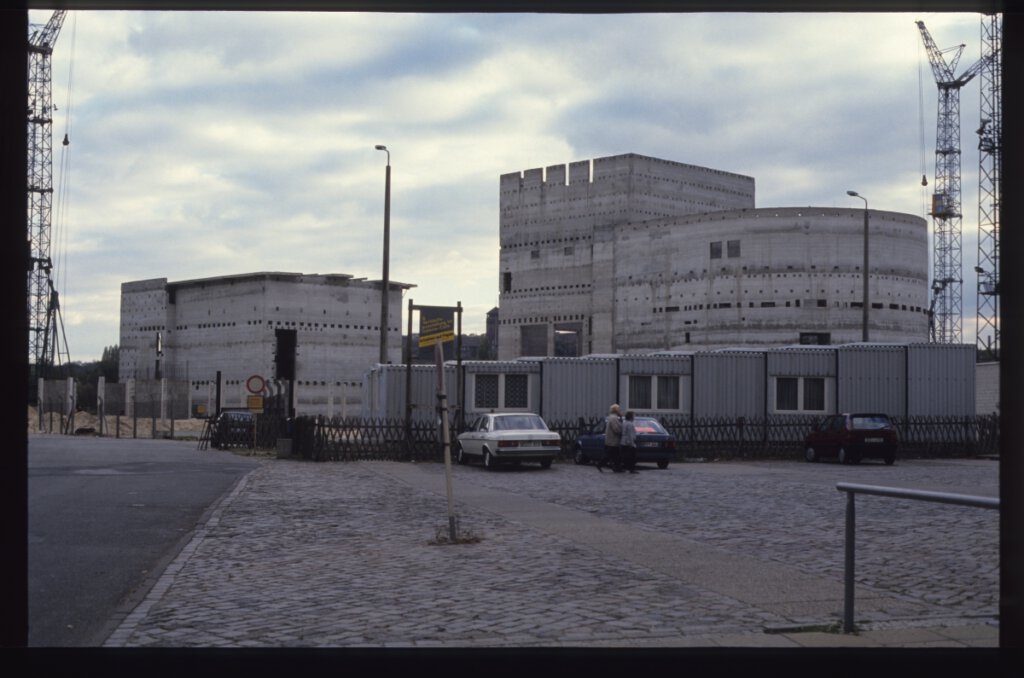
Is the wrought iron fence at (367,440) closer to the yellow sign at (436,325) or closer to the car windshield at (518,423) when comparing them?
the car windshield at (518,423)

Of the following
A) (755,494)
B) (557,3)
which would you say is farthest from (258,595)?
(755,494)

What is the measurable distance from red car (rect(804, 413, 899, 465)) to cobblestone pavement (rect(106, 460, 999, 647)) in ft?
45.1

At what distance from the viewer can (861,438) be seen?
32.8 metres

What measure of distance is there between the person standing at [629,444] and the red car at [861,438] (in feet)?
27.2

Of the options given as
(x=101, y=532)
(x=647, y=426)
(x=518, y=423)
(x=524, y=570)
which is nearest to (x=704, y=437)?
(x=647, y=426)

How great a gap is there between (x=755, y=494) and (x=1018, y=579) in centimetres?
1589

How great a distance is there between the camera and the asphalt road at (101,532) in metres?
8.53

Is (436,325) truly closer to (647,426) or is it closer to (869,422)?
(647,426)

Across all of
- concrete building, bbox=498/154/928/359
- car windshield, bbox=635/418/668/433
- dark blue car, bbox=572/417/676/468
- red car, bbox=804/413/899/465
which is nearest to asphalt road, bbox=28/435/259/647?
dark blue car, bbox=572/417/676/468

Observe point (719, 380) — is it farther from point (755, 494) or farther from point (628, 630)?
point (628, 630)

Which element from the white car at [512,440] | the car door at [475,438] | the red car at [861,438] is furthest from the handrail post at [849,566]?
the red car at [861,438]

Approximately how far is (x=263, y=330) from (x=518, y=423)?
221ft

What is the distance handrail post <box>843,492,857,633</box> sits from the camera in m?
7.73

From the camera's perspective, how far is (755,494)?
2078 cm
